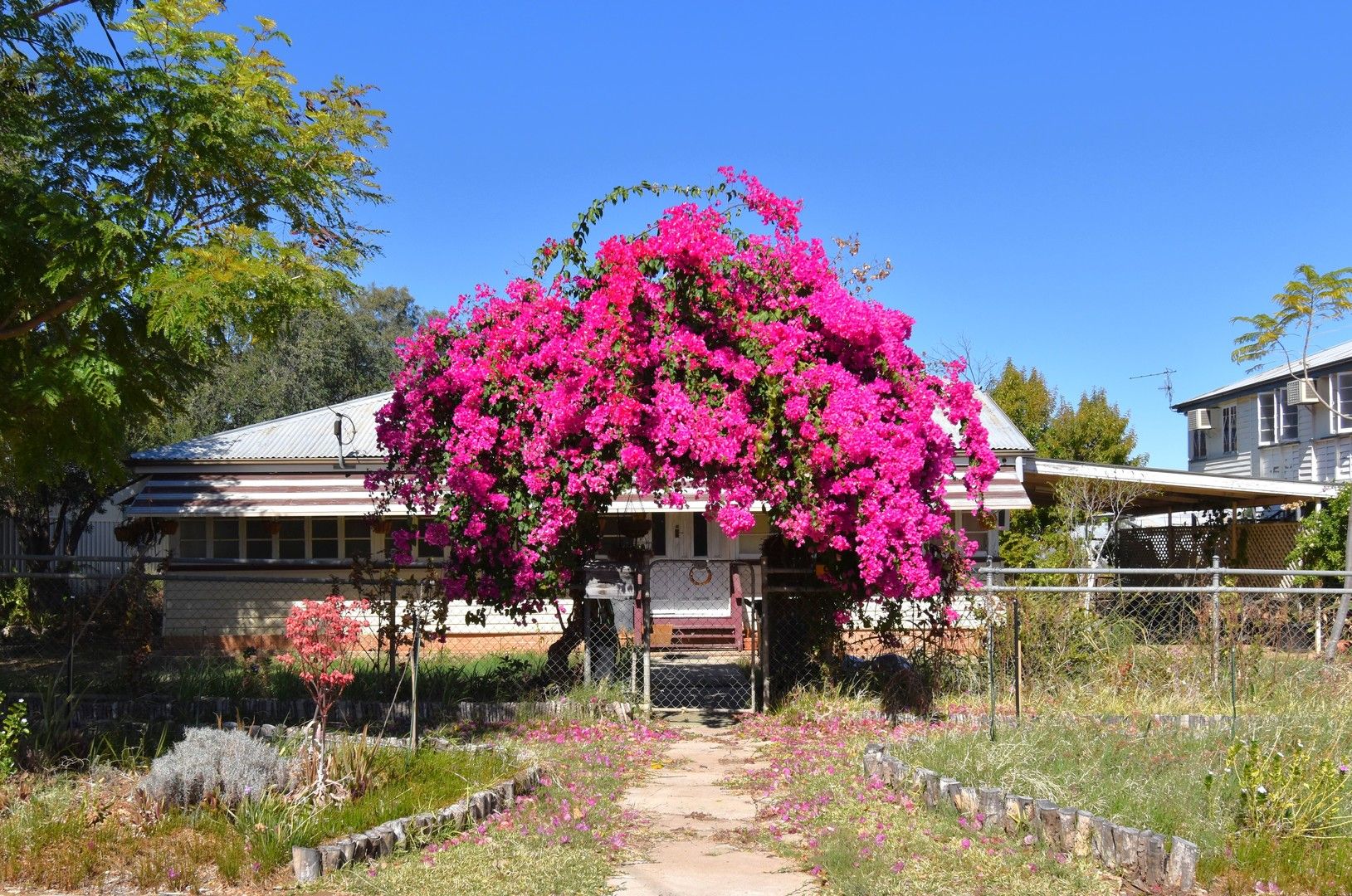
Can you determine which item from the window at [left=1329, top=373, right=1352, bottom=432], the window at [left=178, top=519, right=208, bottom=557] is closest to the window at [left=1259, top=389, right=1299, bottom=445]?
the window at [left=1329, top=373, right=1352, bottom=432]

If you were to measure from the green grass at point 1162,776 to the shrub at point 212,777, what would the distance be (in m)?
4.25


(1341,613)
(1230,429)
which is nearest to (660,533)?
(1341,613)

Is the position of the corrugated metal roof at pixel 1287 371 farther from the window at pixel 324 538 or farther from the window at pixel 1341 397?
the window at pixel 324 538

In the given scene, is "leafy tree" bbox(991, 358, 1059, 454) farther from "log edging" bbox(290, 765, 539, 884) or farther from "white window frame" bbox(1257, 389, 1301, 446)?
"log edging" bbox(290, 765, 539, 884)

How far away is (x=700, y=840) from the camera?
7.09 metres

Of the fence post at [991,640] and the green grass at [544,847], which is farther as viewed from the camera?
the fence post at [991,640]

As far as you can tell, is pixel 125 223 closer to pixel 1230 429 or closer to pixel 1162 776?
pixel 1162 776

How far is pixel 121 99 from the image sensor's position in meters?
8.63

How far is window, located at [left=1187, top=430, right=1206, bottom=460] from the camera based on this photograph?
32.3 meters

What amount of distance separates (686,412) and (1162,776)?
14.4 feet

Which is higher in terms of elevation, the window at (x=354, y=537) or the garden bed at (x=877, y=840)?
the window at (x=354, y=537)

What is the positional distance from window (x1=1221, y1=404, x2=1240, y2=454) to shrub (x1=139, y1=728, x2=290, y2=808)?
28803mm

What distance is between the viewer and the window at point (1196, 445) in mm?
32344

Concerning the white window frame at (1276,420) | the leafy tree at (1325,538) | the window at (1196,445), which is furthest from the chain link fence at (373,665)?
the window at (1196,445)
